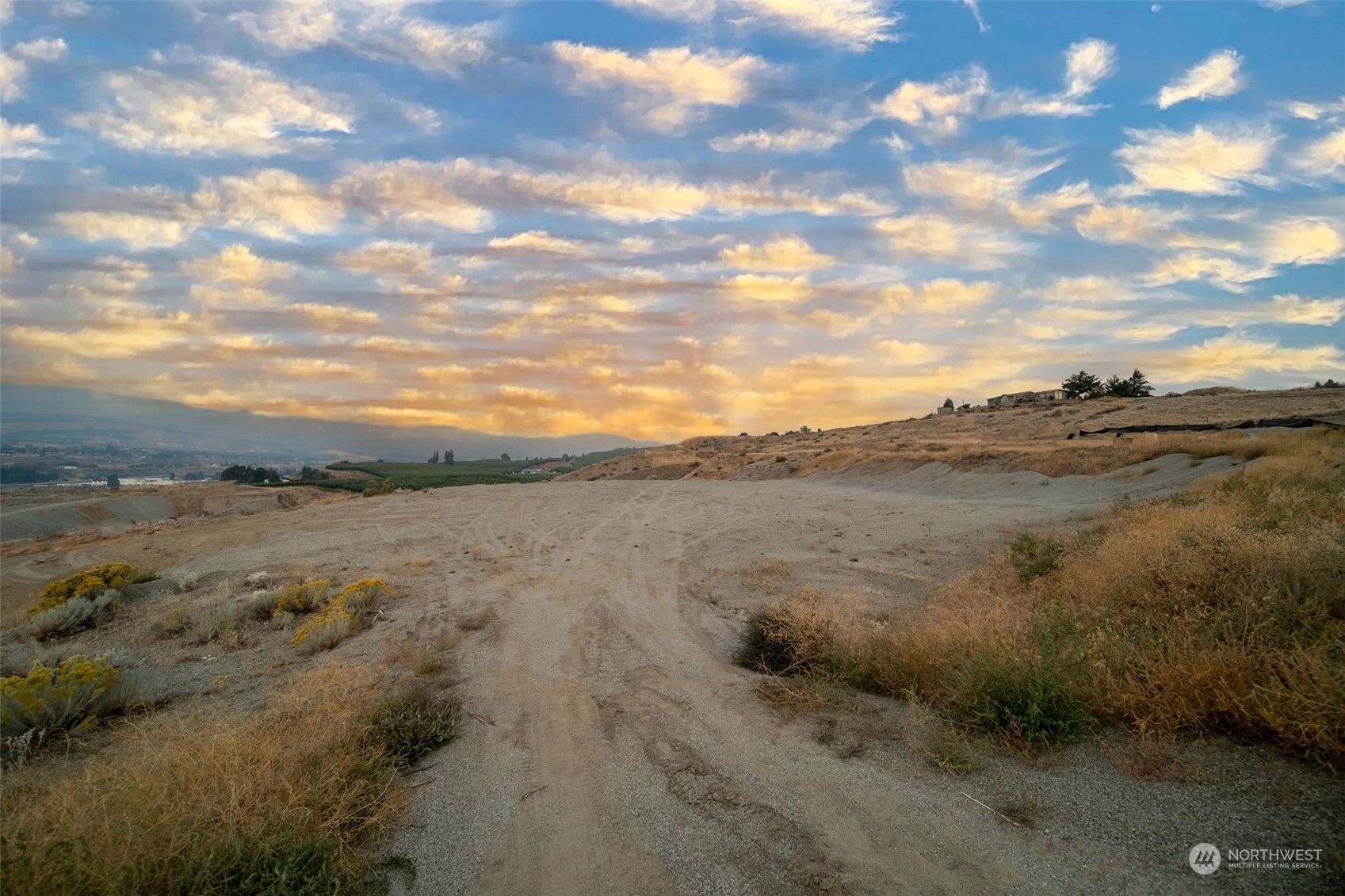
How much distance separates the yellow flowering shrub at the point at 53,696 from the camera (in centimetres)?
552

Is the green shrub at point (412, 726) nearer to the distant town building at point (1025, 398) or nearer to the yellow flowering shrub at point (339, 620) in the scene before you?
the yellow flowering shrub at point (339, 620)

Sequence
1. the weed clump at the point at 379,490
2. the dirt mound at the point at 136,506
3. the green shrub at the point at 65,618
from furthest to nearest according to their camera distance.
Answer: the dirt mound at the point at 136,506 → the weed clump at the point at 379,490 → the green shrub at the point at 65,618

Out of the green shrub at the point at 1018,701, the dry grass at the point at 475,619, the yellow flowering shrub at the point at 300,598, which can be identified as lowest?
the dry grass at the point at 475,619

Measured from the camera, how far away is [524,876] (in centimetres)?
366

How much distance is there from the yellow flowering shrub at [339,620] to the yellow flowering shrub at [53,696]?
2.10m

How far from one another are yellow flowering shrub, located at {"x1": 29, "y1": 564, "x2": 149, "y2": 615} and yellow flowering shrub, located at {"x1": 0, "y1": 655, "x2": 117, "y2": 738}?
6.35 metres

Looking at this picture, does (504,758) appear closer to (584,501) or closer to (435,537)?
(435,537)

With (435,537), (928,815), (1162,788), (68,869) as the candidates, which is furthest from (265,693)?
(435,537)

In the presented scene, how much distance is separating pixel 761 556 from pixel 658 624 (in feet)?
16.7

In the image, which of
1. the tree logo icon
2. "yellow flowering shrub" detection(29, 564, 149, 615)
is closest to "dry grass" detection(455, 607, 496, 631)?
"yellow flowering shrub" detection(29, 564, 149, 615)

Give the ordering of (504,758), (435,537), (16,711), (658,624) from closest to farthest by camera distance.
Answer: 1. (504,758)
2. (16,711)
3. (658,624)
4. (435,537)

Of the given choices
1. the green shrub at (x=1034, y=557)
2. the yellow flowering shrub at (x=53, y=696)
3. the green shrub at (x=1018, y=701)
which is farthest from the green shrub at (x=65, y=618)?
the green shrub at (x=1034, y=557)

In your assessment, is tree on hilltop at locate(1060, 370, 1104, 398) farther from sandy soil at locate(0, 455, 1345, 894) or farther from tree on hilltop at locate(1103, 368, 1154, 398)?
sandy soil at locate(0, 455, 1345, 894)

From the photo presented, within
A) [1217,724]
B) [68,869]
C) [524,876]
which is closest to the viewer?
[68,869]
